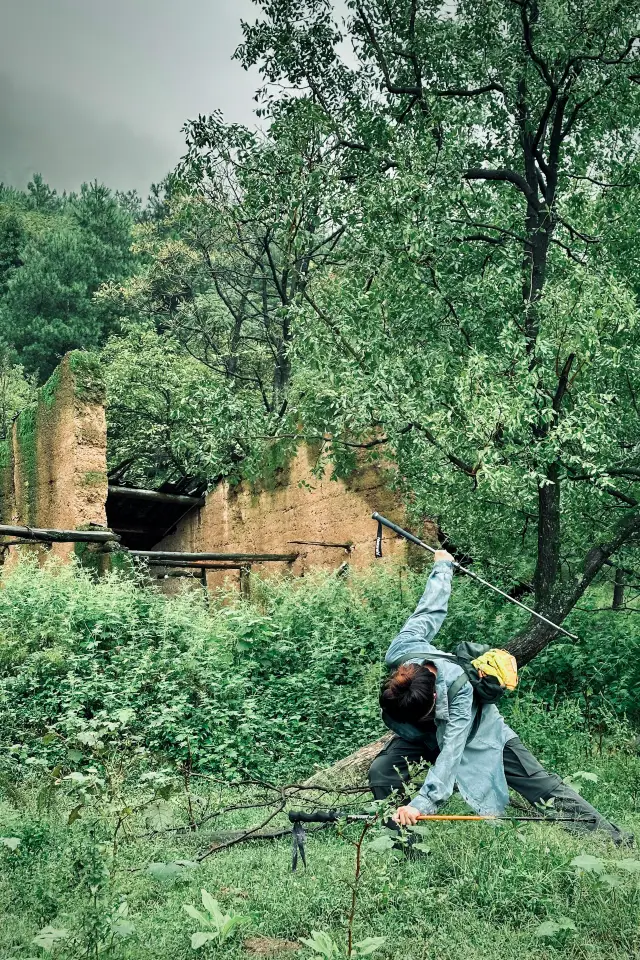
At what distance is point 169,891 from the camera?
15.2 ft

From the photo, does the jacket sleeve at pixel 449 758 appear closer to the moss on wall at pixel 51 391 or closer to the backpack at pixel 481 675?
the backpack at pixel 481 675

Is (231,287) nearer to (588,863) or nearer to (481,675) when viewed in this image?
(481,675)

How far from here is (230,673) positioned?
948cm

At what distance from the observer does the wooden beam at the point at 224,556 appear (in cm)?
1301

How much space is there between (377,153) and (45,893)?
7.16 m

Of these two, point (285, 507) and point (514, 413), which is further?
point (285, 507)

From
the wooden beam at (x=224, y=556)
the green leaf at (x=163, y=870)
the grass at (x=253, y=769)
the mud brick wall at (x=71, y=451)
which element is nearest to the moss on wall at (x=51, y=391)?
the mud brick wall at (x=71, y=451)

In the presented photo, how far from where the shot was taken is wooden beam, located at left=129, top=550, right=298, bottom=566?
42.7 feet

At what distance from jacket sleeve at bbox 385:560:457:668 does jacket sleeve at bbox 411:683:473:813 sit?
40 centimetres

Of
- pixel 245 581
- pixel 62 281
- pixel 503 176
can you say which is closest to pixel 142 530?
pixel 245 581

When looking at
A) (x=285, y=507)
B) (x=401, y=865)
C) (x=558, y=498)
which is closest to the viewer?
(x=401, y=865)

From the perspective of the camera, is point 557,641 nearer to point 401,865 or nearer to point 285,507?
point 401,865

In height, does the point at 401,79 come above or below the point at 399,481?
above

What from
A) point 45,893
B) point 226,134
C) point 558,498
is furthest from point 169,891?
point 226,134
